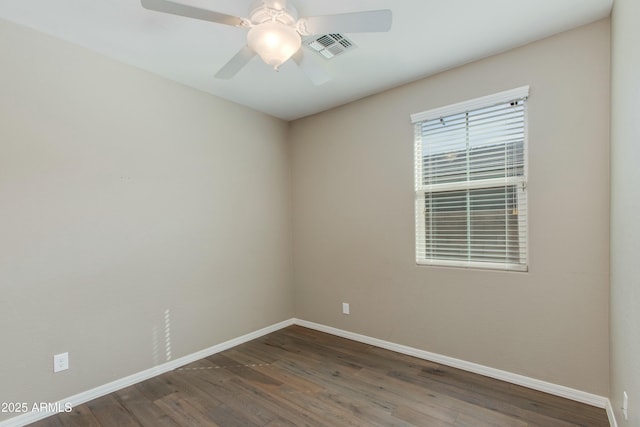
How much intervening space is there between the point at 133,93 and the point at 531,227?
3.28 m

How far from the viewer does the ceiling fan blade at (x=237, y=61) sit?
1803mm

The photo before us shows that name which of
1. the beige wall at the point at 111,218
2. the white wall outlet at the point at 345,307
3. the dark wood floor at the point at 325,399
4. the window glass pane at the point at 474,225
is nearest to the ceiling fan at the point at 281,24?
the beige wall at the point at 111,218

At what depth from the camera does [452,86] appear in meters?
2.70

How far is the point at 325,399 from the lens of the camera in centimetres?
227

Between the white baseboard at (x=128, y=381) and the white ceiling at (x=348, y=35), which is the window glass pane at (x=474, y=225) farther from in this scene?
the white baseboard at (x=128, y=381)

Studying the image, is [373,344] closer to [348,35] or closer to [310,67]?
[310,67]

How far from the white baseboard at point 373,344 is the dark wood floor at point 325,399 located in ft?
0.18

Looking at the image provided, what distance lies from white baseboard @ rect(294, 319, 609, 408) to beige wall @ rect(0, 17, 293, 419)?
1.19 m

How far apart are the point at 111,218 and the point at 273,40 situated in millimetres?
1853

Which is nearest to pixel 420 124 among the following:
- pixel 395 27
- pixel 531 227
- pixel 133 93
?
pixel 395 27

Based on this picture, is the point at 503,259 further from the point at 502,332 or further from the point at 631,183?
the point at 631,183

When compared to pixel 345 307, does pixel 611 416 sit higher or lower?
lower

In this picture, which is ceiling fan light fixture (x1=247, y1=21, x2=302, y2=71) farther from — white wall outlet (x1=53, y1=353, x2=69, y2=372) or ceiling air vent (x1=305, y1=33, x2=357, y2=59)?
white wall outlet (x1=53, y1=353, x2=69, y2=372)

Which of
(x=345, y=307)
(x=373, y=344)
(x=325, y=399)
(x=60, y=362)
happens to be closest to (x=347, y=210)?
(x=345, y=307)
